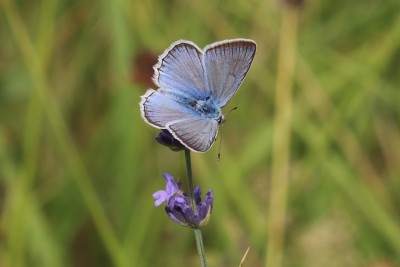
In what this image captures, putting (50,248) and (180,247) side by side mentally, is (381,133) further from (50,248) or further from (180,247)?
(50,248)

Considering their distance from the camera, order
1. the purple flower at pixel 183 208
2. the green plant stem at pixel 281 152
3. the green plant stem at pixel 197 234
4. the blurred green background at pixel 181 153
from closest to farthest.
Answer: the green plant stem at pixel 197 234 → the purple flower at pixel 183 208 → the green plant stem at pixel 281 152 → the blurred green background at pixel 181 153

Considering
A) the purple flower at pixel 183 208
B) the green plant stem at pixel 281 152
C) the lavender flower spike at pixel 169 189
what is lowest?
the green plant stem at pixel 281 152

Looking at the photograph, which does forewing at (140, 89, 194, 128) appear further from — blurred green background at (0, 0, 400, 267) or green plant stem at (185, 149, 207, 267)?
blurred green background at (0, 0, 400, 267)

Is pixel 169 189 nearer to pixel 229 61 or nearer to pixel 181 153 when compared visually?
pixel 229 61

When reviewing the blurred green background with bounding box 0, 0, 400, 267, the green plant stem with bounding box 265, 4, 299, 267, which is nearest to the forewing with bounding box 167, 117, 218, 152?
the blurred green background with bounding box 0, 0, 400, 267

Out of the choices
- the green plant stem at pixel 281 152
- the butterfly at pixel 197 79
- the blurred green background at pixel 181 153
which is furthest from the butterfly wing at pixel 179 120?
the green plant stem at pixel 281 152

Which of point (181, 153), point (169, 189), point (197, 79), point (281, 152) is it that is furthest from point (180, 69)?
point (181, 153)

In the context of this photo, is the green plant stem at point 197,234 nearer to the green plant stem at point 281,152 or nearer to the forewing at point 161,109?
the forewing at point 161,109

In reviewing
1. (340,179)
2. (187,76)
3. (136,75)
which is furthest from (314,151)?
(187,76)
